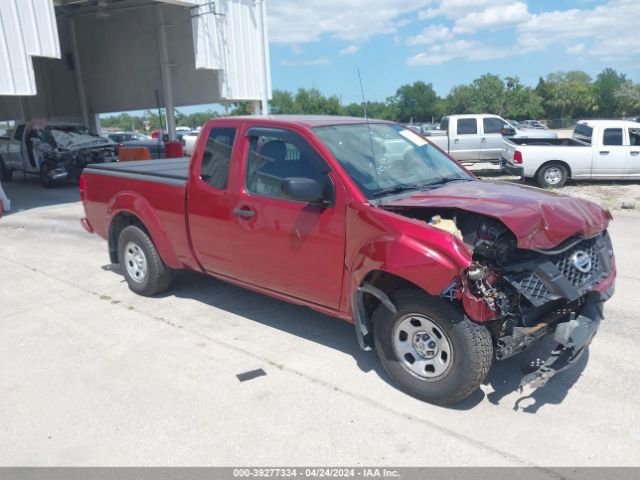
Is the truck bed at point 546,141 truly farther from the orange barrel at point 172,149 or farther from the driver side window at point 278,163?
the driver side window at point 278,163

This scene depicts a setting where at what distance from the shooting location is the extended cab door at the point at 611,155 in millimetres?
13945

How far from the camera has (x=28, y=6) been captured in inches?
452

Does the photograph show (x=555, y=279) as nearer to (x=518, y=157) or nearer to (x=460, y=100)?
(x=518, y=157)

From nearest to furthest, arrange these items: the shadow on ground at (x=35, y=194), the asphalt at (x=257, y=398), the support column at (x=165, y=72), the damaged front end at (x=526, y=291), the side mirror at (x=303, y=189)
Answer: the asphalt at (x=257, y=398), the damaged front end at (x=526, y=291), the side mirror at (x=303, y=189), the shadow on ground at (x=35, y=194), the support column at (x=165, y=72)

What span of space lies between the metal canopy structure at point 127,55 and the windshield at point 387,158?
33.1 ft

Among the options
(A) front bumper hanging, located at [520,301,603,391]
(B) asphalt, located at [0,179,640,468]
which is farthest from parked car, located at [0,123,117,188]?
(A) front bumper hanging, located at [520,301,603,391]

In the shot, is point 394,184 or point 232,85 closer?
point 394,184

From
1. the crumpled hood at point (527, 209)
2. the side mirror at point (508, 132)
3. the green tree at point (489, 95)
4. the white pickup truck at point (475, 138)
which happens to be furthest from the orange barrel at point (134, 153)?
the green tree at point (489, 95)

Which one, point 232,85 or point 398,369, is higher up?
point 232,85

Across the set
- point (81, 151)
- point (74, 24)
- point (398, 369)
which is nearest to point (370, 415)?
point (398, 369)

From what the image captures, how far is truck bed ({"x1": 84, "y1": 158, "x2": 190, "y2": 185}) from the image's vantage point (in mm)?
5344

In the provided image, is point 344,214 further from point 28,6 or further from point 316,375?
point 28,6

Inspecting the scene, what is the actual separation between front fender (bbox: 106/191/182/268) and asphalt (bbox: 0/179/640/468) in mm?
549
